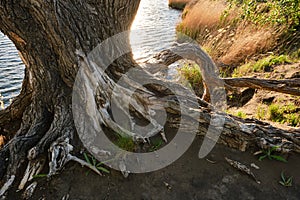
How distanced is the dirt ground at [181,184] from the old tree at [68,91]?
0.20 metres

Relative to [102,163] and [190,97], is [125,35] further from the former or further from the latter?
[102,163]

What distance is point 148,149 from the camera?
2.58 metres

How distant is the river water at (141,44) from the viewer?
7.07 metres

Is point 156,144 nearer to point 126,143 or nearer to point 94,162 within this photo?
point 126,143

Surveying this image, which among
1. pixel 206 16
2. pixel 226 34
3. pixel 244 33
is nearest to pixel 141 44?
pixel 206 16

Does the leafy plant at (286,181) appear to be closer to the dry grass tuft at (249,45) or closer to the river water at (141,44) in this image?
the river water at (141,44)

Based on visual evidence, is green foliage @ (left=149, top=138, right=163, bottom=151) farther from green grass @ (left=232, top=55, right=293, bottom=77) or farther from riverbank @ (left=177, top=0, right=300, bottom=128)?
green grass @ (left=232, top=55, right=293, bottom=77)

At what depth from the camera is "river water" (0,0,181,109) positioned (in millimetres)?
7066

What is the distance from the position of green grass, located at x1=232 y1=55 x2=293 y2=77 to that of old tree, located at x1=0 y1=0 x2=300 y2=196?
3.55 m

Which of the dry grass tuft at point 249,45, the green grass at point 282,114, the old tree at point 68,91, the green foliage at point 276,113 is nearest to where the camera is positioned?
the old tree at point 68,91

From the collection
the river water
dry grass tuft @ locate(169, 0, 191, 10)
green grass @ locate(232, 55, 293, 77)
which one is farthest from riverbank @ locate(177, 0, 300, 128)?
dry grass tuft @ locate(169, 0, 191, 10)

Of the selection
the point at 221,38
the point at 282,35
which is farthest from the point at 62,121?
the point at 221,38

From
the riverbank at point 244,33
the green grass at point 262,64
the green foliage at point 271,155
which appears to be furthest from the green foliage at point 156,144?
the green grass at point 262,64

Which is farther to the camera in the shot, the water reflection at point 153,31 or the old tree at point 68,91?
the water reflection at point 153,31
